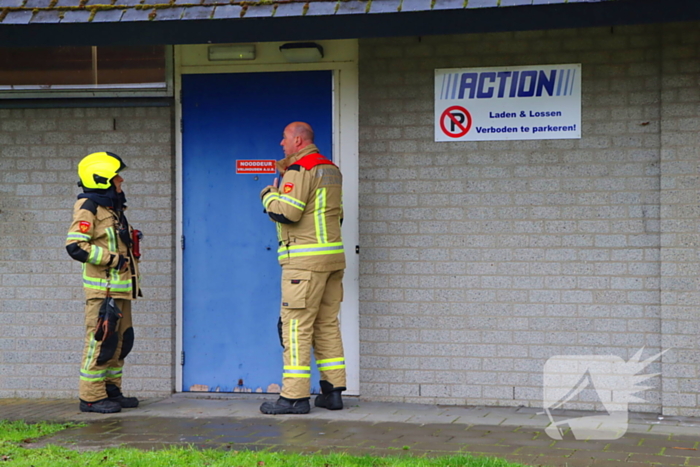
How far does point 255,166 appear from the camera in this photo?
8.05 m

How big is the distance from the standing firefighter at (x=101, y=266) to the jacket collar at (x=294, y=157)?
127 centimetres

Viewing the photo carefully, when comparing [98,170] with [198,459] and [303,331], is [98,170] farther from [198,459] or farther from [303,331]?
[198,459]

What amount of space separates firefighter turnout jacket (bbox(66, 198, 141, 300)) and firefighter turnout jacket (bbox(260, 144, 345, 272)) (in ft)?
4.10

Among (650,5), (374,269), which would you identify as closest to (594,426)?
(374,269)

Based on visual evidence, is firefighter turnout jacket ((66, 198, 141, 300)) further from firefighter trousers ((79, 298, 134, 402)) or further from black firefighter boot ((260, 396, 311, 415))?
black firefighter boot ((260, 396, 311, 415))

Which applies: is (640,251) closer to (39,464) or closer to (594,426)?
(594,426)

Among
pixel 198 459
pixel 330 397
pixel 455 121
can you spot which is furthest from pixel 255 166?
pixel 198 459

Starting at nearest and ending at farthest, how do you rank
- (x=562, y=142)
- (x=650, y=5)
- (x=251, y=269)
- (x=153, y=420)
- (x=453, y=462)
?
(x=453, y=462) → (x=650, y=5) → (x=153, y=420) → (x=562, y=142) → (x=251, y=269)

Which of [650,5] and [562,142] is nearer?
[650,5]

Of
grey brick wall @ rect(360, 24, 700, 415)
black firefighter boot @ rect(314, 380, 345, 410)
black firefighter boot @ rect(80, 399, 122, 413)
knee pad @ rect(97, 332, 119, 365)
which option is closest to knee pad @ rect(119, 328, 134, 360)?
knee pad @ rect(97, 332, 119, 365)

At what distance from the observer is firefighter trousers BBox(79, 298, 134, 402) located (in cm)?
724

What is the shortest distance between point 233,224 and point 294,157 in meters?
1.17

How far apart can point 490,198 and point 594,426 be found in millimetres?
2051

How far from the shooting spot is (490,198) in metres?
7.56
